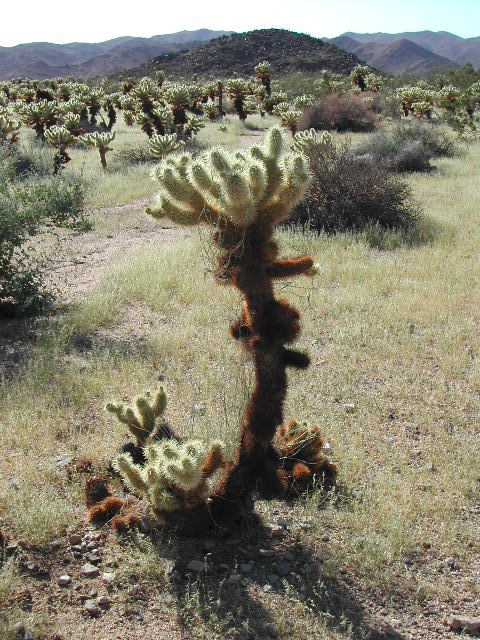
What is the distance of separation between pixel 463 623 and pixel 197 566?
145 cm

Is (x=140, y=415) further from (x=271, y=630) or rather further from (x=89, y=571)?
(x=271, y=630)

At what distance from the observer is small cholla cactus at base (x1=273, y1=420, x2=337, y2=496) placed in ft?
14.2

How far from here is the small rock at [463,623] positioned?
334 centimetres

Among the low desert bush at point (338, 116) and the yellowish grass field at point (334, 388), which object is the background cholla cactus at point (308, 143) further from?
the low desert bush at point (338, 116)

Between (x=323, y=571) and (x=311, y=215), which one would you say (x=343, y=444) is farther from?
(x=311, y=215)

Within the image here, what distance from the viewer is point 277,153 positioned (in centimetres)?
374

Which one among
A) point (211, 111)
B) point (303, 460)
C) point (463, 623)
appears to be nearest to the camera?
point (463, 623)

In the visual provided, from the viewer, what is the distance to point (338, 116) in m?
24.8

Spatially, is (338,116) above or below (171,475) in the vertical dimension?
above

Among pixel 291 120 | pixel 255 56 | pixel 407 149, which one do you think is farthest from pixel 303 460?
pixel 255 56

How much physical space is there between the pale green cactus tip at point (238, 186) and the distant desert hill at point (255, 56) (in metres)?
58.9

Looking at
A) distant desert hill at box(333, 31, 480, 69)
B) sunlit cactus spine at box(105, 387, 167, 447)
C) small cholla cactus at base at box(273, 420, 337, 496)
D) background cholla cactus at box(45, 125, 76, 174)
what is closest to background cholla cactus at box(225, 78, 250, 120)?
background cholla cactus at box(45, 125, 76, 174)

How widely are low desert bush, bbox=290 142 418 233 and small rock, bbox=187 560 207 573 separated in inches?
322

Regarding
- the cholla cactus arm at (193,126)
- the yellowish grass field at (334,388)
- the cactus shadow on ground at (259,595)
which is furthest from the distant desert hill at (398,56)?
the cactus shadow on ground at (259,595)
